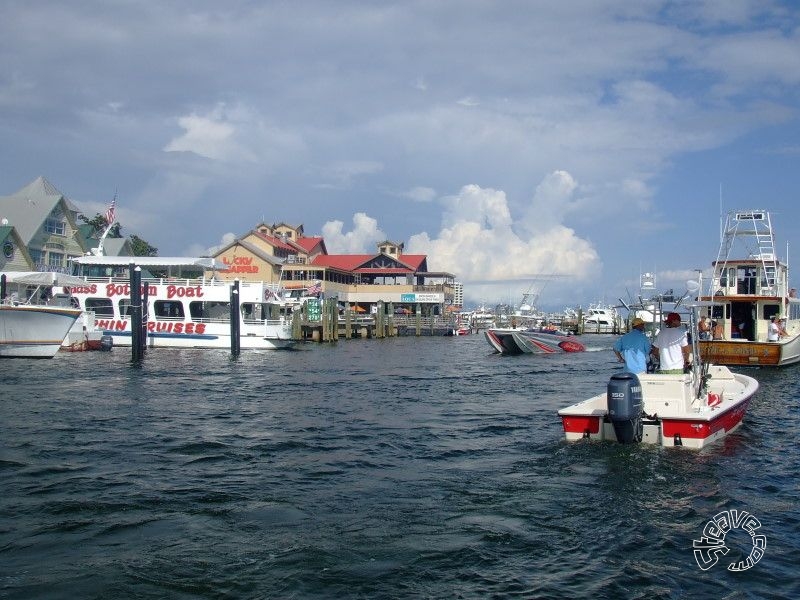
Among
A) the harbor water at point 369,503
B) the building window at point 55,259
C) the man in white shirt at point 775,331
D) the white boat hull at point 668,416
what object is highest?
the building window at point 55,259

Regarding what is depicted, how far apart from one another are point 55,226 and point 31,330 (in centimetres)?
2492

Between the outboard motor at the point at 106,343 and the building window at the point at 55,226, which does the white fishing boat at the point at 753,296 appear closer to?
the outboard motor at the point at 106,343

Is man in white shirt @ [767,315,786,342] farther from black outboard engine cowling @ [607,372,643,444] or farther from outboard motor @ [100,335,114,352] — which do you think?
outboard motor @ [100,335,114,352]

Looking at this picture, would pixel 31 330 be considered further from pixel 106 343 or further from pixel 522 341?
pixel 522 341

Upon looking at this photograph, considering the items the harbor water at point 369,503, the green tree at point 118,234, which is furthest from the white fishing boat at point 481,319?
the harbor water at point 369,503

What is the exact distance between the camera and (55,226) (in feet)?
179

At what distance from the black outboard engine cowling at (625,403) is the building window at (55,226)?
50454mm

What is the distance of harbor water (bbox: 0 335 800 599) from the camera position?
750 centimetres

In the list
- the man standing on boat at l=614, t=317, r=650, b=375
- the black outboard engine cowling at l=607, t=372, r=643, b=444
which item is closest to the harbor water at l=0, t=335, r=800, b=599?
the black outboard engine cowling at l=607, t=372, r=643, b=444

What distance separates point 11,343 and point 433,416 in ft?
74.5

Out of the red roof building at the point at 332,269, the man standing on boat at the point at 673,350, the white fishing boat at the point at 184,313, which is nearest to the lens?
the man standing on boat at the point at 673,350

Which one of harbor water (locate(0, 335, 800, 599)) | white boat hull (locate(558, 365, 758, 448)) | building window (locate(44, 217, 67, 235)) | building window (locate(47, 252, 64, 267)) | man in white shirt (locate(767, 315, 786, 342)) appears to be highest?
building window (locate(44, 217, 67, 235))

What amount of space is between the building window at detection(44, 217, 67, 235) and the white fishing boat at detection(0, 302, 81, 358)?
22487mm

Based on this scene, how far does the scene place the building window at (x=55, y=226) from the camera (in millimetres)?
53469
